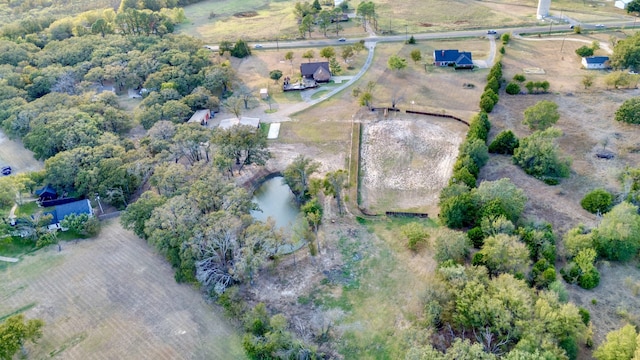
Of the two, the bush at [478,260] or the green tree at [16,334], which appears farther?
the bush at [478,260]

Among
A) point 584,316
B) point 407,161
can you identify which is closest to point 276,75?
point 407,161

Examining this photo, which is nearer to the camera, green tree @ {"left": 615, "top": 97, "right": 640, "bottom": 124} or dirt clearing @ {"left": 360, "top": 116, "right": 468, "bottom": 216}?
dirt clearing @ {"left": 360, "top": 116, "right": 468, "bottom": 216}

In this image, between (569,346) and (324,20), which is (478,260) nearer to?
(569,346)

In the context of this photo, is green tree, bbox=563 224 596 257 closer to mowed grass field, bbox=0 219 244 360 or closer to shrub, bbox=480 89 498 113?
shrub, bbox=480 89 498 113

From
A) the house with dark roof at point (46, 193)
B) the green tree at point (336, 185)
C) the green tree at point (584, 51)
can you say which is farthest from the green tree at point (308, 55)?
the house with dark roof at point (46, 193)

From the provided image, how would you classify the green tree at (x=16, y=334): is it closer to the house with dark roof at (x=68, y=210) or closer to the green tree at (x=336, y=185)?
the house with dark roof at (x=68, y=210)

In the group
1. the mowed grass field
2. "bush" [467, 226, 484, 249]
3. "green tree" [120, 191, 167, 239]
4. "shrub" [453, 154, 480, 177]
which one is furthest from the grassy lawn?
"green tree" [120, 191, 167, 239]

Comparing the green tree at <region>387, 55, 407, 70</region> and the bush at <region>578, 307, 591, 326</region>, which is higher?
the green tree at <region>387, 55, 407, 70</region>
